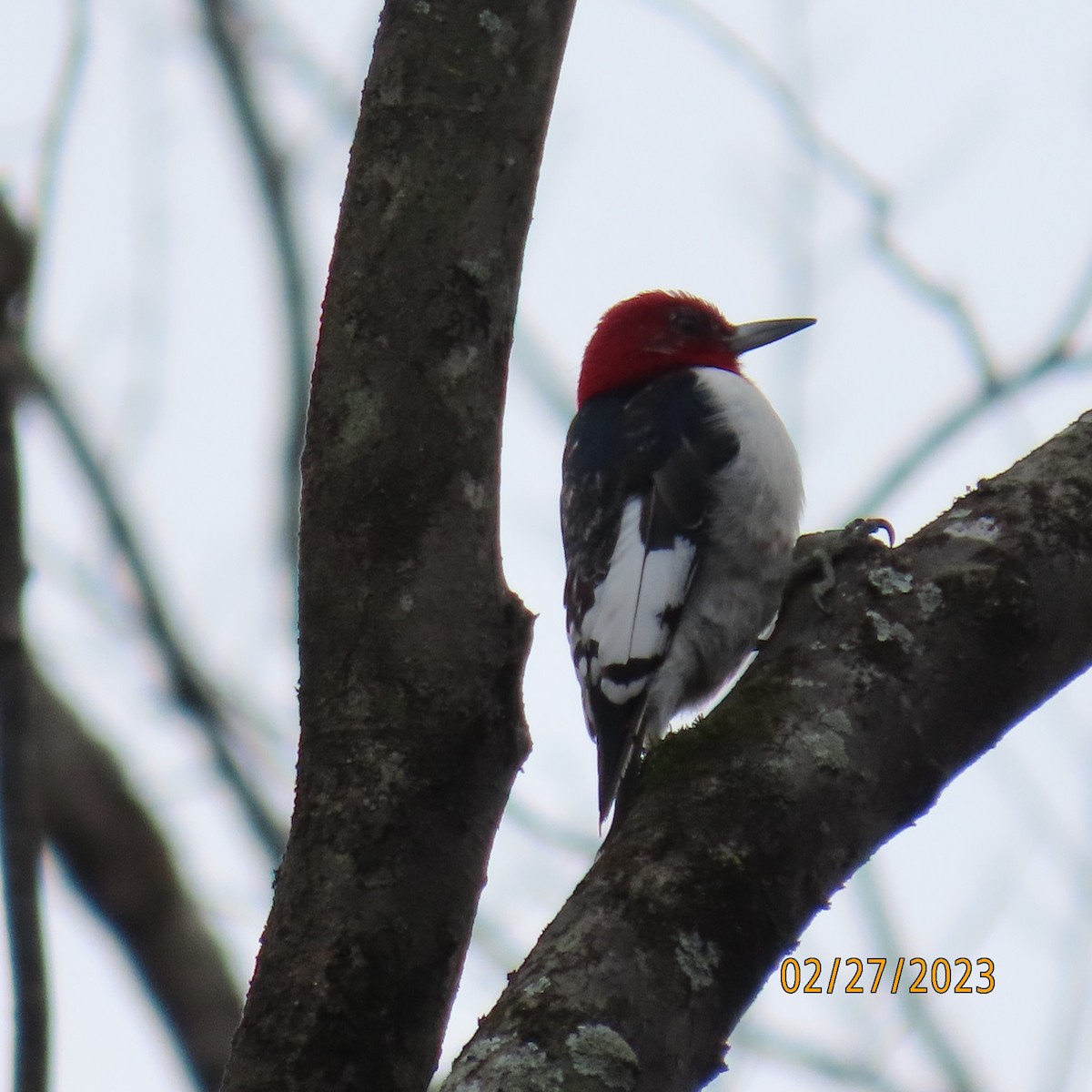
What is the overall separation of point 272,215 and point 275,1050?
15.1ft

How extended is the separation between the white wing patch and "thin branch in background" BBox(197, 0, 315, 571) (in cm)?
108

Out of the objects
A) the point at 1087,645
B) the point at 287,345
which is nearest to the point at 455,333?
the point at 1087,645

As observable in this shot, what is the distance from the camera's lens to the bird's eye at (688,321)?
5.37 meters

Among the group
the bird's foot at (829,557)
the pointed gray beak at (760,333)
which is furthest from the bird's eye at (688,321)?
the bird's foot at (829,557)

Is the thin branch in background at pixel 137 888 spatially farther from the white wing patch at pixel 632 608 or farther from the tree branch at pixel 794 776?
the tree branch at pixel 794 776

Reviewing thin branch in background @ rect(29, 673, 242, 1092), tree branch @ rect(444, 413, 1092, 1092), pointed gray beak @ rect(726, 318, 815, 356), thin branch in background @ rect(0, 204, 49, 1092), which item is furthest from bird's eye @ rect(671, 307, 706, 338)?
thin branch in background @ rect(0, 204, 49, 1092)

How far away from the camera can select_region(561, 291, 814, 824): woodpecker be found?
3.79 m

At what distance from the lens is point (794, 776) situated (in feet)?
6.59

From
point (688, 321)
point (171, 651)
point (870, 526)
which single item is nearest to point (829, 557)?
point (870, 526)

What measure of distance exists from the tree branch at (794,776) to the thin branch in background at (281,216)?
8.42 ft

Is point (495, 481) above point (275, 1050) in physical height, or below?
above

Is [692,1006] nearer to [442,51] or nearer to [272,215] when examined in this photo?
[442,51]

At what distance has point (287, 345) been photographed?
5387mm

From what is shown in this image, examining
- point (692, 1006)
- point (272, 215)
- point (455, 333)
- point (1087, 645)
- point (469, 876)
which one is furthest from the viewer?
point (272, 215)
